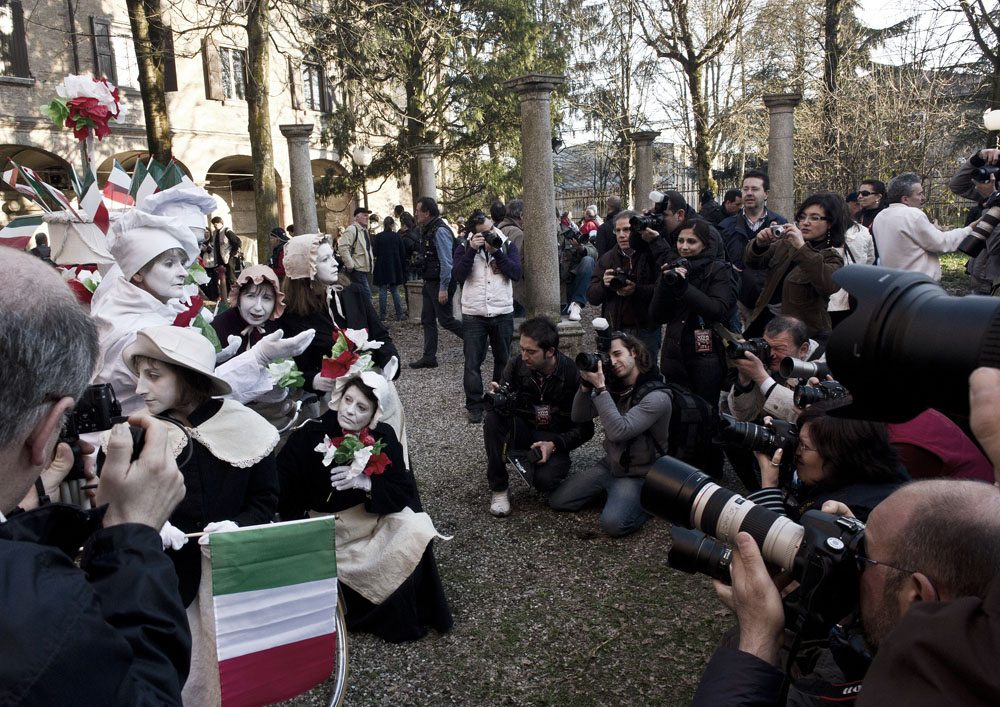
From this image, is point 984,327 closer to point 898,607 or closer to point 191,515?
point 898,607

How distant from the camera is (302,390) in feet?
15.8

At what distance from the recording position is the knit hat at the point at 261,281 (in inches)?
172

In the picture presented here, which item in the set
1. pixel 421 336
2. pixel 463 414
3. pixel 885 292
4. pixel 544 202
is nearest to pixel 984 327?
pixel 885 292

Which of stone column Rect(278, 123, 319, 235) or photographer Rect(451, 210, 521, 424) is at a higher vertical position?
stone column Rect(278, 123, 319, 235)

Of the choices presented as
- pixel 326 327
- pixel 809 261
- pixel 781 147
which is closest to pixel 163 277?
pixel 326 327

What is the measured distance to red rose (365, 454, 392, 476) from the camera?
3553 mm

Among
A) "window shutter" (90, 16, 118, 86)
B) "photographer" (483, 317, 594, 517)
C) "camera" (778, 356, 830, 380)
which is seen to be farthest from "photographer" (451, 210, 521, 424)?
"window shutter" (90, 16, 118, 86)

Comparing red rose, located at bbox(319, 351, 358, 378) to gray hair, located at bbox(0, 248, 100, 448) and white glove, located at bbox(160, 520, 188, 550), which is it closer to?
white glove, located at bbox(160, 520, 188, 550)

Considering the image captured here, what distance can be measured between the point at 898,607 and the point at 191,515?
212cm

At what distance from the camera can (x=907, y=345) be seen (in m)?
1.07

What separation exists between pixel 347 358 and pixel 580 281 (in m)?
8.80

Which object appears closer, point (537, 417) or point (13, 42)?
point (537, 417)

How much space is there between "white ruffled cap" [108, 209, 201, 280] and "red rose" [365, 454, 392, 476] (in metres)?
1.26

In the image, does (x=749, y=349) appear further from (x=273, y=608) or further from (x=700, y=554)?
(x=273, y=608)
